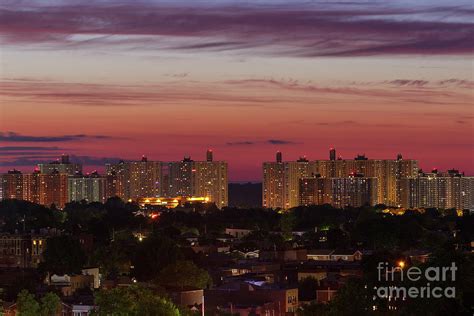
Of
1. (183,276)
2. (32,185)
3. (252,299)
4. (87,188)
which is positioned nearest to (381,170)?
(87,188)

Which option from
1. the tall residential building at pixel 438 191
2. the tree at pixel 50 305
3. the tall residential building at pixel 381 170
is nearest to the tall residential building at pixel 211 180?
the tall residential building at pixel 381 170

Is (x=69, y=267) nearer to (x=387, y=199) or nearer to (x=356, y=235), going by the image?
(x=356, y=235)

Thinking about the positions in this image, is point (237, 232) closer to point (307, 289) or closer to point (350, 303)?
point (307, 289)

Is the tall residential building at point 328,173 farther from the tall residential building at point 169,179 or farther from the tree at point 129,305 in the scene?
the tree at point 129,305

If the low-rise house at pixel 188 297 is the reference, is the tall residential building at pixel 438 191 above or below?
above

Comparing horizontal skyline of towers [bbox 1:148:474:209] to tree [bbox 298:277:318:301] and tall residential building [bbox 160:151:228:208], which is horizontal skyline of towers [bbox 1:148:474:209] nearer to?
tall residential building [bbox 160:151:228:208]
